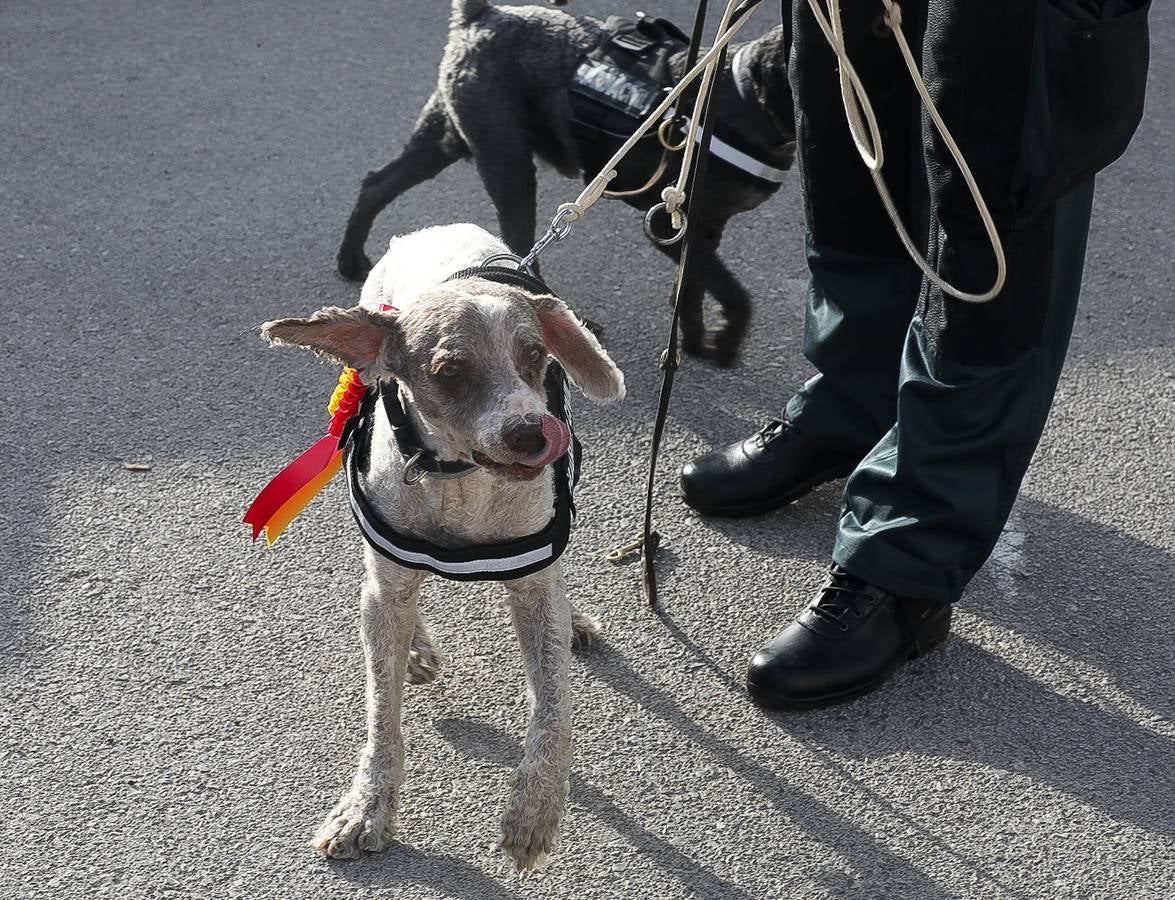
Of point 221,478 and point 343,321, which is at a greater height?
point 343,321

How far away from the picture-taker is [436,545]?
8.05ft

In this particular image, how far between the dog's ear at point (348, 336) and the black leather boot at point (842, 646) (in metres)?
1.13

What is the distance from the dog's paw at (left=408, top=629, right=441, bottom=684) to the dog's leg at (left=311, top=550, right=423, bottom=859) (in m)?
0.29

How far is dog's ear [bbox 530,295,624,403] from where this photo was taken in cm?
246

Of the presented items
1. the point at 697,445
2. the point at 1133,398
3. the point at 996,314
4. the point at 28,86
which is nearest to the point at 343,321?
the point at 996,314

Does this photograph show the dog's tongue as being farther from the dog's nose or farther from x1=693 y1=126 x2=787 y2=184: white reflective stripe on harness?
x1=693 y1=126 x2=787 y2=184: white reflective stripe on harness

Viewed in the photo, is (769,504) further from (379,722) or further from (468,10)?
(468,10)

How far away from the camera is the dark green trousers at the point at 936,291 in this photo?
244cm

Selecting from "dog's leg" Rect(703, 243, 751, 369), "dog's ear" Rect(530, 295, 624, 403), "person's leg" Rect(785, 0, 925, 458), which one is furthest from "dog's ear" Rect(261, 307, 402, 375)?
"dog's leg" Rect(703, 243, 751, 369)

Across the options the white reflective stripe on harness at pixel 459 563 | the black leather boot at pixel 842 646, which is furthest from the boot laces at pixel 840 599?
the white reflective stripe on harness at pixel 459 563

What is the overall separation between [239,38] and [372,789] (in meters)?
4.91

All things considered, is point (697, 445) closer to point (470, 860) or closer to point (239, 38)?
point (470, 860)

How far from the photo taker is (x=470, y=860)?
2.55m

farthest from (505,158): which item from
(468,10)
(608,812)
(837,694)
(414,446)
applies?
(608,812)
